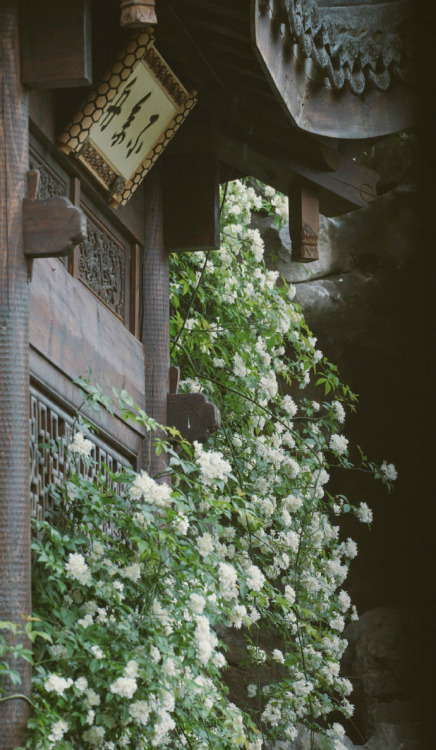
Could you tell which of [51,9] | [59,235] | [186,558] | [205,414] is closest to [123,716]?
[186,558]

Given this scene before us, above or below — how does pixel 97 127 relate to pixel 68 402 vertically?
above

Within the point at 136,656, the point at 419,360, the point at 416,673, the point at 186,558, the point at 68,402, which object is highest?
the point at 419,360

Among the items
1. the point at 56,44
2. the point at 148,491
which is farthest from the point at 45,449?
the point at 56,44

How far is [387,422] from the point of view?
959 centimetres

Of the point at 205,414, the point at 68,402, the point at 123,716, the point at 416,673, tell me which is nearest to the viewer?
the point at 123,716

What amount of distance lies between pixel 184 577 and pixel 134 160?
171cm

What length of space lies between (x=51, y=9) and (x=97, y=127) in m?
0.63

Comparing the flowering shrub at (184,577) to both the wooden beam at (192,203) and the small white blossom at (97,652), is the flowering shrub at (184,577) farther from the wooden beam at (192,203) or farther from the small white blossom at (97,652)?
the wooden beam at (192,203)

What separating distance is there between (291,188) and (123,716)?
2840mm

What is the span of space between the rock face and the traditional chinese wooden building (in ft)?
10.0

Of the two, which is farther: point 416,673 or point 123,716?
point 416,673

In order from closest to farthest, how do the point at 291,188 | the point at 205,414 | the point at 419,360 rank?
the point at 205,414
the point at 291,188
the point at 419,360

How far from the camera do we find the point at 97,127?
Result: 14.4 feet

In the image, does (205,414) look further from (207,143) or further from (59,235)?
(59,235)
